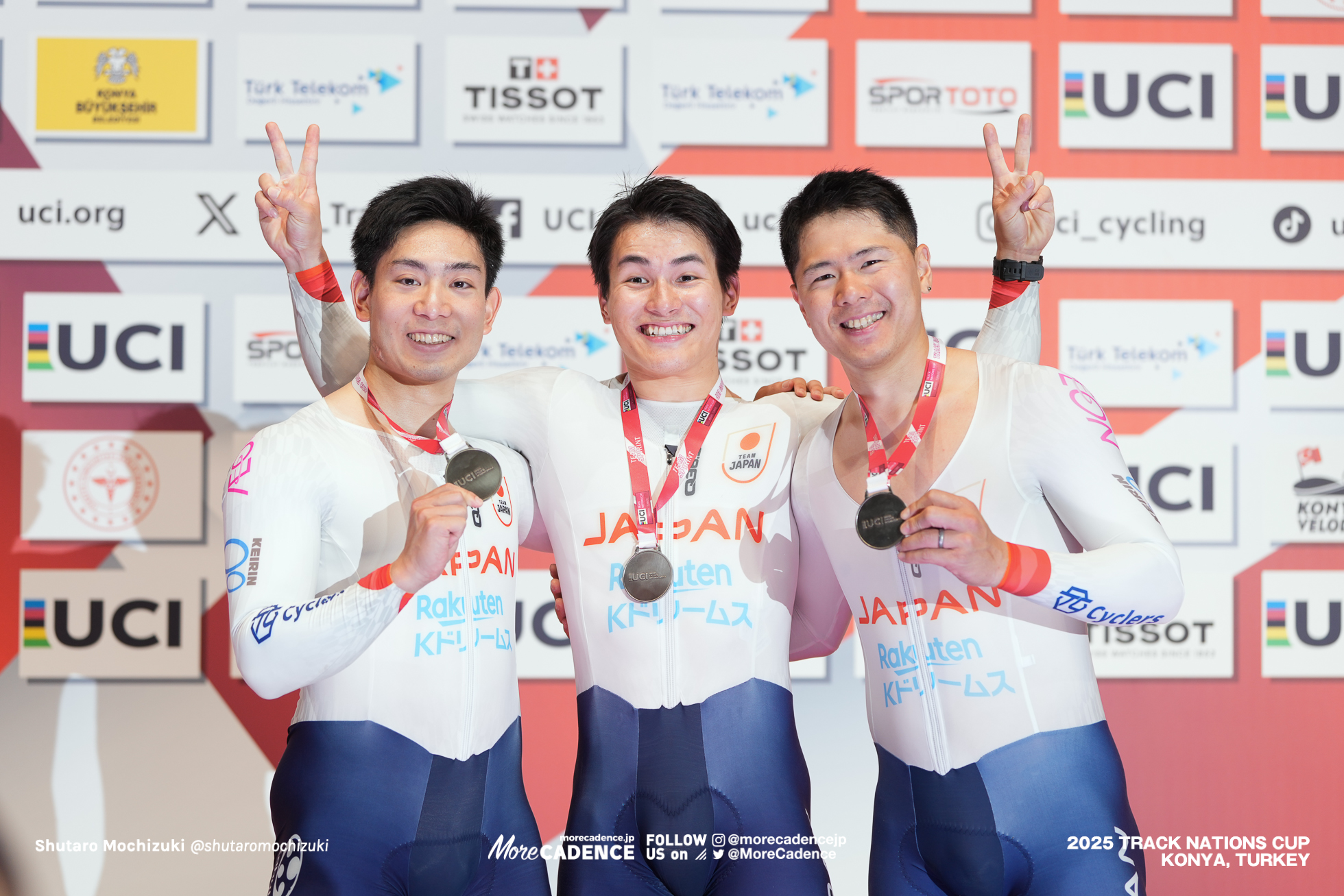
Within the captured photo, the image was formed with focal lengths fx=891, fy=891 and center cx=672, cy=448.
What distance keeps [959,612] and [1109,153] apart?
109 inches

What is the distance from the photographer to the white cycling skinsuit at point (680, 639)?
203cm

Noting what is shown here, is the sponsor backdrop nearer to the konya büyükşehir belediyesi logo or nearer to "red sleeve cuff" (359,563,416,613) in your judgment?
the konya büyükşehir belediyesi logo

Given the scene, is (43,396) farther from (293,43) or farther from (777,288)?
(777,288)

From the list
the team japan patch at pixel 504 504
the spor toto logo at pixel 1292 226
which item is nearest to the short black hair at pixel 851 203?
the team japan patch at pixel 504 504

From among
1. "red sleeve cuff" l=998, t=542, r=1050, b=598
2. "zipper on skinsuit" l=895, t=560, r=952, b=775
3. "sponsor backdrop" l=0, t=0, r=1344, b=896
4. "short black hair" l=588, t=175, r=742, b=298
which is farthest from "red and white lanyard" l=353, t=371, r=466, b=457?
"sponsor backdrop" l=0, t=0, r=1344, b=896

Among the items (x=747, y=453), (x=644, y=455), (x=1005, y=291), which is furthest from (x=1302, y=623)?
(x=644, y=455)

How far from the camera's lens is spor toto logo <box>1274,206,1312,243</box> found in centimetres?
386

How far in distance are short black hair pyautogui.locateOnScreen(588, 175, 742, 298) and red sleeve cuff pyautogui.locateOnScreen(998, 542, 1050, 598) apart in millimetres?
1006

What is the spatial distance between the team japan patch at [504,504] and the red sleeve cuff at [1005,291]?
4.52ft

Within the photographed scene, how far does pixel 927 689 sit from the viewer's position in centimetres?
199

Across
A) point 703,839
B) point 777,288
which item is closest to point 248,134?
point 777,288

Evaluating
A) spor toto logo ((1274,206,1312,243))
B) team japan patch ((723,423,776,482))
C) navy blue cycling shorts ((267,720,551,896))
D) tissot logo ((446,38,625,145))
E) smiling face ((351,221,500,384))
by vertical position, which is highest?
tissot logo ((446,38,625,145))

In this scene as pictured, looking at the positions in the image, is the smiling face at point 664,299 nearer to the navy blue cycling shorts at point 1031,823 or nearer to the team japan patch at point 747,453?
the team japan patch at point 747,453

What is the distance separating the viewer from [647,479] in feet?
7.20
